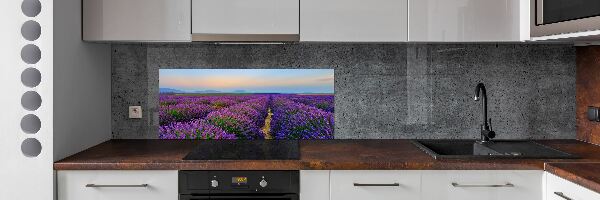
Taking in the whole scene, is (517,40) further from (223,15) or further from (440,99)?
(223,15)

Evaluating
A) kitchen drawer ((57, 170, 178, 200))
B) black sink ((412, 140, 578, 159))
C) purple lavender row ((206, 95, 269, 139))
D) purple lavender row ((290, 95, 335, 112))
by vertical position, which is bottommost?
kitchen drawer ((57, 170, 178, 200))

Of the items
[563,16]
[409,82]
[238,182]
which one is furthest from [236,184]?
[563,16]

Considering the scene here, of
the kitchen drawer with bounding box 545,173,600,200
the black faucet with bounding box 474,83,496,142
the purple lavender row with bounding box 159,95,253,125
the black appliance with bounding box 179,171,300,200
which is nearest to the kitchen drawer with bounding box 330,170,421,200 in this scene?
the black appliance with bounding box 179,171,300,200

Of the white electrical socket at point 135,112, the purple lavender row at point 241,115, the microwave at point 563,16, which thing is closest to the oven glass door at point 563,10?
the microwave at point 563,16

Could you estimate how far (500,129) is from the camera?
10.1 feet

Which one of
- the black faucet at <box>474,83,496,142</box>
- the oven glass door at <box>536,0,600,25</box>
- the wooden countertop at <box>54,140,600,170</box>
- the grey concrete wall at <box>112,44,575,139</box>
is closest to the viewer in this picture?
the oven glass door at <box>536,0,600,25</box>

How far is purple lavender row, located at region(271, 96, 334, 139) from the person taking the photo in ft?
10.1

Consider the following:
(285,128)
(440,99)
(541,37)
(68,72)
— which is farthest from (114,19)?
(541,37)

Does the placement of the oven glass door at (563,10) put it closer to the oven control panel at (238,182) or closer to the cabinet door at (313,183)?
the cabinet door at (313,183)

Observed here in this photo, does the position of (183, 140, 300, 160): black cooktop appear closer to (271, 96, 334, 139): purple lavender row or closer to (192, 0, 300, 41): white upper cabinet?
(271, 96, 334, 139): purple lavender row

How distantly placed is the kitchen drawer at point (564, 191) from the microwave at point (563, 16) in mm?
574

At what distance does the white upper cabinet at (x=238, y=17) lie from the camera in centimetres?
265

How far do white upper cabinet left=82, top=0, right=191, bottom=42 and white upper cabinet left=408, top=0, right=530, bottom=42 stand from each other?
3.45ft
